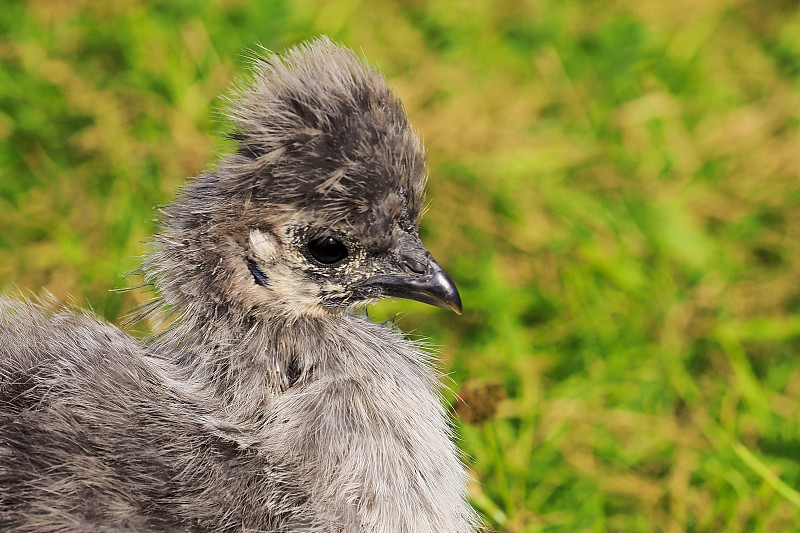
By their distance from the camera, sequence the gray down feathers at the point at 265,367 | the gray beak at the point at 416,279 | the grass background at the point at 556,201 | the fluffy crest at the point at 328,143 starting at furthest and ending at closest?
the grass background at the point at 556,201, the gray beak at the point at 416,279, the fluffy crest at the point at 328,143, the gray down feathers at the point at 265,367

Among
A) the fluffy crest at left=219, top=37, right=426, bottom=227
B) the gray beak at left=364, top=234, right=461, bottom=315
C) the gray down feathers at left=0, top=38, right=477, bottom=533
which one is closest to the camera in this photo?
the gray down feathers at left=0, top=38, right=477, bottom=533

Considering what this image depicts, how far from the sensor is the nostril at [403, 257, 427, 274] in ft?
7.61

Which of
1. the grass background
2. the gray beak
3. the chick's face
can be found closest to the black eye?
the chick's face

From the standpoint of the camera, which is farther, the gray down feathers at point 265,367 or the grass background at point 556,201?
the grass background at point 556,201

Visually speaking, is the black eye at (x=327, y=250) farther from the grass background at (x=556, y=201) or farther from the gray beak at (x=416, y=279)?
the grass background at (x=556, y=201)

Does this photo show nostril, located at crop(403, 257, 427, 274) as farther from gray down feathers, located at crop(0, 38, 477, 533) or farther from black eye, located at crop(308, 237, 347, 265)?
black eye, located at crop(308, 237, 347, 265)

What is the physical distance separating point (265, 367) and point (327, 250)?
1.12ft


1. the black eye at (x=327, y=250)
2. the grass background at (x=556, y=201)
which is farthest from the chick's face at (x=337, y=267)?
the grass background at (x=556, y=201)

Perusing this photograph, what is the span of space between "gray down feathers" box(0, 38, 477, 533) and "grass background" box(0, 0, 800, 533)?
0.61 m

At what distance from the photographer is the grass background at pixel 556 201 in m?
3.18

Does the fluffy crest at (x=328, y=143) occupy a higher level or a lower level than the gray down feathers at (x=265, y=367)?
higher

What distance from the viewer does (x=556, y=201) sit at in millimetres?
4066

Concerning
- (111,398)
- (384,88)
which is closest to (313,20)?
(384,88)

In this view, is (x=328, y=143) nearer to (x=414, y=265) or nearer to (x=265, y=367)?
(x=414, y=265)
